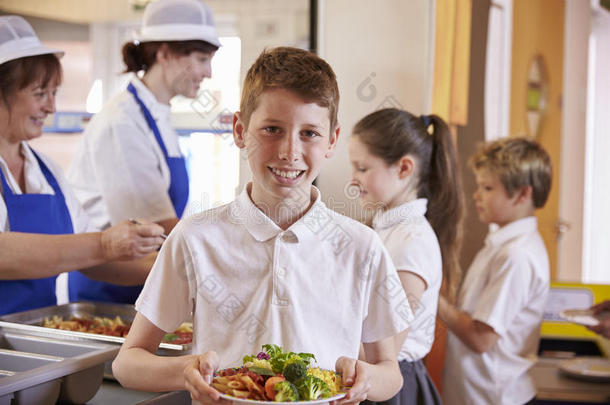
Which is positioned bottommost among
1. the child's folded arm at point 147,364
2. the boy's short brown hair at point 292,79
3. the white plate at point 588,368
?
the white plate at point 588,368

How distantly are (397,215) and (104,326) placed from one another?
62 centimetres

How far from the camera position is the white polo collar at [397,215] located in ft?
4.10

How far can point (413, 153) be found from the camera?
1.33 meters

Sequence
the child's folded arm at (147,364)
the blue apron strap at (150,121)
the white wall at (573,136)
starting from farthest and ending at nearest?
the white wall at (573,136)
the blue apron strap at (150,121)
the child's folded arm at (147,364)

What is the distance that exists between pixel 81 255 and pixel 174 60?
2.15ft

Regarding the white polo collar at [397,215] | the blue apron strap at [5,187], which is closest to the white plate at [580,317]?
the white polo collar at [397,215]

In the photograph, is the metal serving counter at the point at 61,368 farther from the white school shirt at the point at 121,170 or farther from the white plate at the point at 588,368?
the white plate at the point at 588,368

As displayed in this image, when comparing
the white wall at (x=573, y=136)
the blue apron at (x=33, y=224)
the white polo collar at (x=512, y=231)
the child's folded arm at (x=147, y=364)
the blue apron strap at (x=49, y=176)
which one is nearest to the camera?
the child's folded arm at (x=147, y=364)

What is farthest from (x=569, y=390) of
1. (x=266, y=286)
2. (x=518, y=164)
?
(x=266, y=286)

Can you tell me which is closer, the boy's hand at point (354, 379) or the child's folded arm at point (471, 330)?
the boy's hand at point (354, 379)

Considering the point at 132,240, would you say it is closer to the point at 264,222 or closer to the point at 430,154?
the point at 264,222

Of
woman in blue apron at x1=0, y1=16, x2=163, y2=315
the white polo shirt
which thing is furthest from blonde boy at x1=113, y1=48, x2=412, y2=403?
woman in blue apron at x1=0, y1=16, x2=163, y2=315

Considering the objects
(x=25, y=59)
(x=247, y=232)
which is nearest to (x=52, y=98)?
(x=25, y=59)

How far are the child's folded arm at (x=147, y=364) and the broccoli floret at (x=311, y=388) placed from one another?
15 cm
